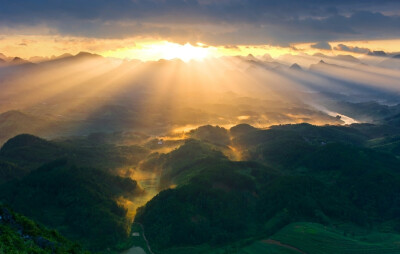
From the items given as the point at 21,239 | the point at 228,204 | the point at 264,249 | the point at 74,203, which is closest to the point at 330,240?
the point at 264,249

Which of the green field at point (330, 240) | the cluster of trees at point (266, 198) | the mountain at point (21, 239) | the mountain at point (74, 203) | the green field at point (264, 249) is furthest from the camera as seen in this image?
the cluster of trees at point (266, 198)

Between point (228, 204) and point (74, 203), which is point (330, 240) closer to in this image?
point (228, 204)

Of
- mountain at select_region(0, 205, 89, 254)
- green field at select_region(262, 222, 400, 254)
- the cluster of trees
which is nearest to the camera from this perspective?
mountain at select_region(0, 205, 89, 254)

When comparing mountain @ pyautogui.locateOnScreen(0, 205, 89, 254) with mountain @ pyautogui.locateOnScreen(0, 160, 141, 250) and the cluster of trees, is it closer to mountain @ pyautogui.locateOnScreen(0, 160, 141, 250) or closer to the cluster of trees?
Answer: mountain @ pyautogui.locateOnScreen(0, 160, 141, 250)

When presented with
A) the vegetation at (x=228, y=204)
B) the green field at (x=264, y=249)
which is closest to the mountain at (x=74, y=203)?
the vegetation at (x=228, y=204)

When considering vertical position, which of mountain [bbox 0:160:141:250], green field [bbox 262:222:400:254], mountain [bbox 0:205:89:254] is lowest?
mountain [bbox 0:160:141:250]

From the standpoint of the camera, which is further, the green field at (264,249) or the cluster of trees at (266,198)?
the cluster of trees at (266,198)

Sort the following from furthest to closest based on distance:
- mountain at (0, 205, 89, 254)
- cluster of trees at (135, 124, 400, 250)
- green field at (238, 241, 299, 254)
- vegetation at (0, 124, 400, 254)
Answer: cluster of trees at (135, 124, 400, 250)
vegetation at (0, 124, 400, 254)
green field at (238, 241, 299, 254)
mountain at (0, 205, 89, 254)

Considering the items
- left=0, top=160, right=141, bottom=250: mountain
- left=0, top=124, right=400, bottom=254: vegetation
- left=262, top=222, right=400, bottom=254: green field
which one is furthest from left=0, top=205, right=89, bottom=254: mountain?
left=262, top=222, right=400, bottom=254: green field

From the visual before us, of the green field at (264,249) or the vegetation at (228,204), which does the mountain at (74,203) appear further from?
the green field at (264,249)

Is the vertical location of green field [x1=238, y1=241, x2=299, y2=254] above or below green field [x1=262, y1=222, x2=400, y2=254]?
below

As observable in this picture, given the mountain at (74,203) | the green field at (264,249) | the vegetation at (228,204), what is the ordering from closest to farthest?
the green field at (264,249) → the vegetation at (228,204) → the mountain at (74,203)

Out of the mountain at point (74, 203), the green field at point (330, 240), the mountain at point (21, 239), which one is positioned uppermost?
the mountain at point (21, 239)
